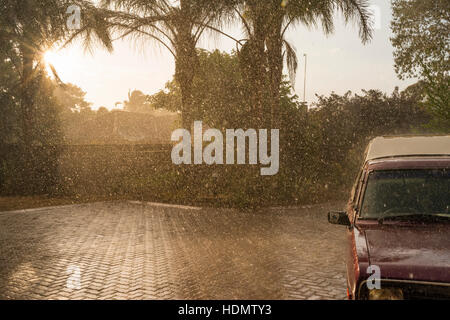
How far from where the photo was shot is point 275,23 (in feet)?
53.3

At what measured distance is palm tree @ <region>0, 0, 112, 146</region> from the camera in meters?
18.0

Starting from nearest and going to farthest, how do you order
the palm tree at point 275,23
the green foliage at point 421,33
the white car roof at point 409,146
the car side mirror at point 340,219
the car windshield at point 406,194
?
the car windshield at point 406,194, the car side mirror at point 340,219, the white car roof at point 409,146, the palm tree at point 275,23, the green foliage at point 421,33

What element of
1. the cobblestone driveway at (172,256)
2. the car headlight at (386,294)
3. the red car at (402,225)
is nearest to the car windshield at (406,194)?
the red car at (402,225)

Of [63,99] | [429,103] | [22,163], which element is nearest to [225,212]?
[429,103]

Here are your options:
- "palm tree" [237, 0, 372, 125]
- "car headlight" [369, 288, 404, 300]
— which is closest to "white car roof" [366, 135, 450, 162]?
"car headlight" [369, 288, 404, 300]

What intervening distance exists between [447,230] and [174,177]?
15216 mm

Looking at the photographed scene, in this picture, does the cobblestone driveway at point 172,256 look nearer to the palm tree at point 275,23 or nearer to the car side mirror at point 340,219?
the car side mirror at point 340,219

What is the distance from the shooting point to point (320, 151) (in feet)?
67.0

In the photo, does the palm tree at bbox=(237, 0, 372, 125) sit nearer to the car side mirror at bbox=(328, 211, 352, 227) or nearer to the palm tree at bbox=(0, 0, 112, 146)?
the palm tree at bbox=(0, 0, 112, 146)

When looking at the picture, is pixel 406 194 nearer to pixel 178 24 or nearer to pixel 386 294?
pixel 386 294

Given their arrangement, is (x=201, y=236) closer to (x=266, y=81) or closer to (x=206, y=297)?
(x=206, y=297)

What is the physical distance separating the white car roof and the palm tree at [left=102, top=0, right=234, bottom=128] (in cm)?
1168

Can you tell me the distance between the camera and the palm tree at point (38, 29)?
59.2 ft

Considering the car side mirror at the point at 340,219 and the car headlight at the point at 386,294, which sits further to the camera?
the car side mirror at the point at 340,219
